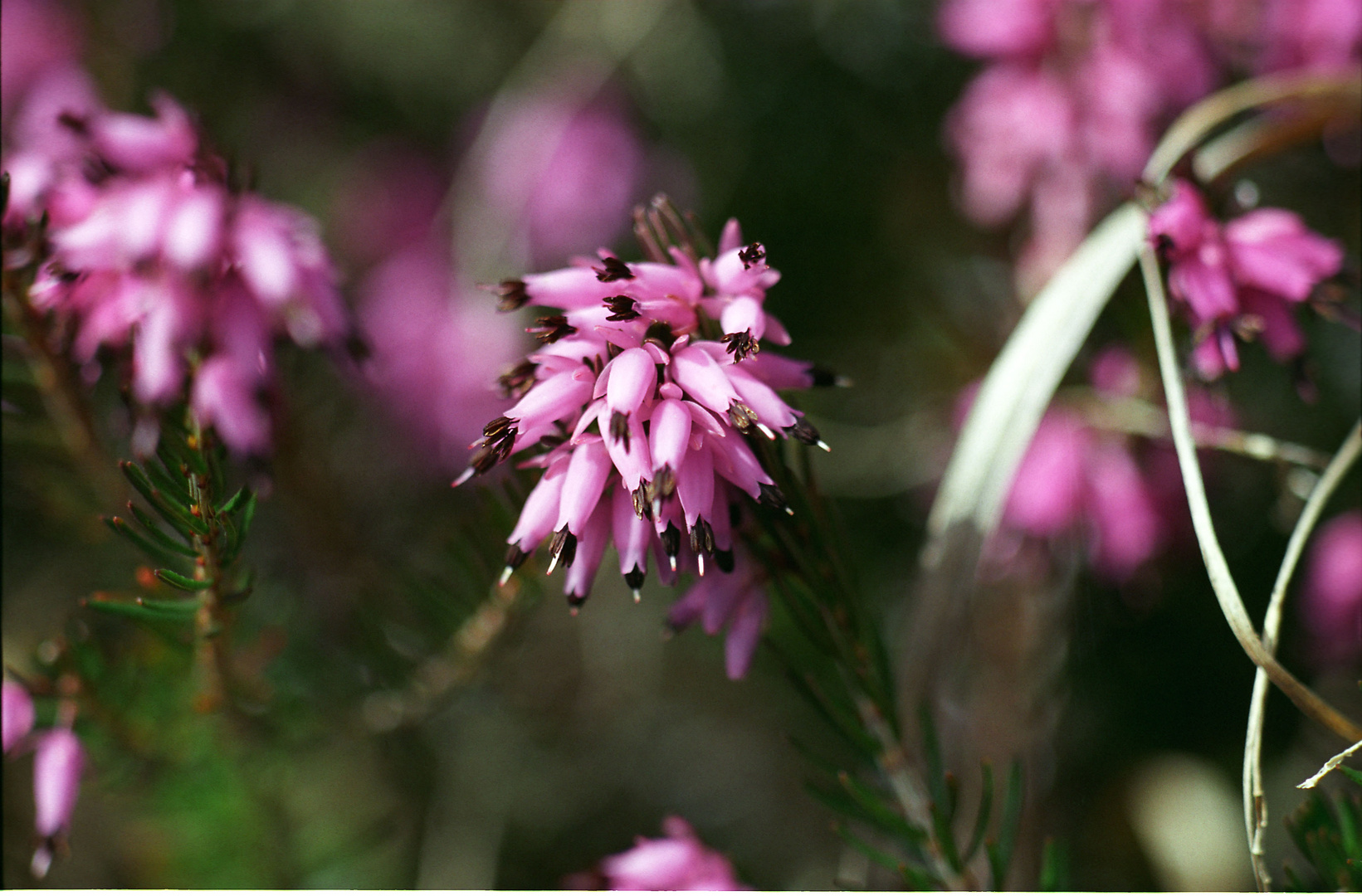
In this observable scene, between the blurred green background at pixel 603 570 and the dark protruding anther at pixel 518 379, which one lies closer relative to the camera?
the dark protruding anther at pixel 518 379

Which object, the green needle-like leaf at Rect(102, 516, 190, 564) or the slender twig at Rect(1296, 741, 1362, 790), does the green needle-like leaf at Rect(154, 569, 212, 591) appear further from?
the slender twig at Rect(1296, 741, 1362, 790)

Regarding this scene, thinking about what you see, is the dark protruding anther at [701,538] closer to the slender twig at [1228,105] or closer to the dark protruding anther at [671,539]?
the dark protruding anther at [671,539]

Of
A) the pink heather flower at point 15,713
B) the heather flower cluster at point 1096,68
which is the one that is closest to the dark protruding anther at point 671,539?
the pink heather flower at point 15,713

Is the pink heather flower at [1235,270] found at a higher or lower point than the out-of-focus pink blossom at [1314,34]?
lower

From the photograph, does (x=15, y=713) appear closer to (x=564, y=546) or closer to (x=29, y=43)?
(x=564, y=546)

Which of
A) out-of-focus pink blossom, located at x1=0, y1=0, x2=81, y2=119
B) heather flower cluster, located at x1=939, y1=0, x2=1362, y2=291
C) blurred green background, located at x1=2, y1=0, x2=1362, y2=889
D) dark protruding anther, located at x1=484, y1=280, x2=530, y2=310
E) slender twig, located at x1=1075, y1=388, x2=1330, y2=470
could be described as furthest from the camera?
out-of-focus pink blossom, located at x1=0, y1=0, x2=81, y2=119

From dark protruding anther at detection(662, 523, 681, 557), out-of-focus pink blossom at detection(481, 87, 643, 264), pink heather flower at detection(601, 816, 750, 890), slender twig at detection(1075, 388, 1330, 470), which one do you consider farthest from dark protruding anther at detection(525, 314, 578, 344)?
out-of-focus pink blossom at detection(481, 87, 643, 264)
